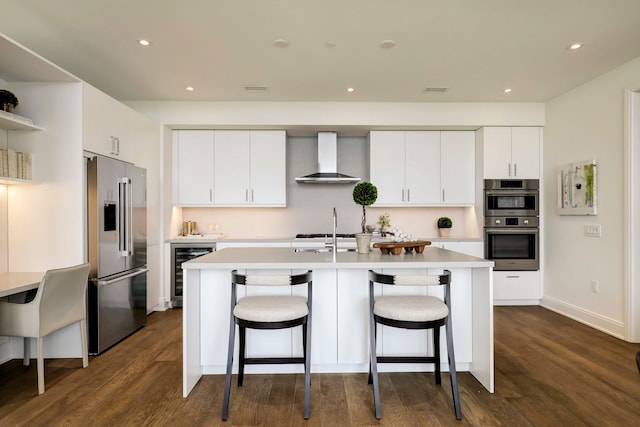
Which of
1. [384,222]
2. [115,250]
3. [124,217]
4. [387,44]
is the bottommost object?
[115,250]

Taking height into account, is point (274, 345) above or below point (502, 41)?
below

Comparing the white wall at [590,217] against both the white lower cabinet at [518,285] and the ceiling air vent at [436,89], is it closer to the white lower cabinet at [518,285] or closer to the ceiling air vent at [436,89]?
the white lower cabinet at [518,285]

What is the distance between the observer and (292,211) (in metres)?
5.02

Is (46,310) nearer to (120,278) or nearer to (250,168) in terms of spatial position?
(120,278)

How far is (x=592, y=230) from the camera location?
3.62 meters

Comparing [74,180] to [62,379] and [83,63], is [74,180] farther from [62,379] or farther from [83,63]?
[62,379]

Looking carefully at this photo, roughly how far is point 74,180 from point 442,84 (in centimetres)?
379

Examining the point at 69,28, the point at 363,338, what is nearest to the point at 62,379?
the point at 363,338

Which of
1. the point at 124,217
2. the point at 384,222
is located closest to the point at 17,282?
the point at 124,217

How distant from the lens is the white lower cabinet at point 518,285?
4406 mm

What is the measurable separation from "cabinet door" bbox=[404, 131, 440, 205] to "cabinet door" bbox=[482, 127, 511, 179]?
0.62m

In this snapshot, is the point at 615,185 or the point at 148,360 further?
the point at 615,185

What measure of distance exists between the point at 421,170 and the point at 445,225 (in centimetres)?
90

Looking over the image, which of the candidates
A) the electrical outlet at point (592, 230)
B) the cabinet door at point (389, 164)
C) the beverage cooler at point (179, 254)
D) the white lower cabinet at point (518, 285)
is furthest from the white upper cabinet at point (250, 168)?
the electrical outlet at point (592, 230)
